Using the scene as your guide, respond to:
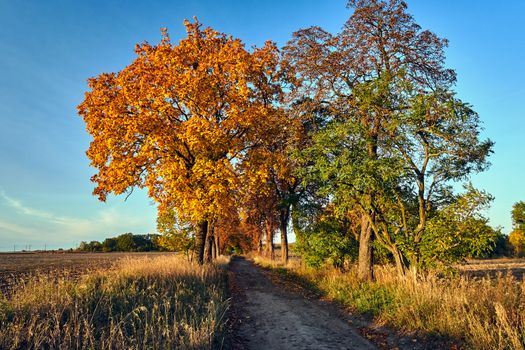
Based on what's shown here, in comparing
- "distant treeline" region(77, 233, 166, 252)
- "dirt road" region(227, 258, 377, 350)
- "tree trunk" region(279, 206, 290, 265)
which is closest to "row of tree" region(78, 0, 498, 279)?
"dirt road" region(227, 258, 377, 350)

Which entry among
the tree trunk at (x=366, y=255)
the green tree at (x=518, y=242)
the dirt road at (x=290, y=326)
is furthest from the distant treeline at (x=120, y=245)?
the dirt road at (x=290, y=326)

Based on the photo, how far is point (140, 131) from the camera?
1775 centimetres

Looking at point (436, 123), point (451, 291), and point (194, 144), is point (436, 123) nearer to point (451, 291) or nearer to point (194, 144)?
point (451, 291)

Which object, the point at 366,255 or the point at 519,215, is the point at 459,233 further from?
the point at 519,215

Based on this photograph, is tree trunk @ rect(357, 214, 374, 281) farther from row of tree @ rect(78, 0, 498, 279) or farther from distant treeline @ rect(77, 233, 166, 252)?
distant treeline @ rect(77, 233, 166, 252)

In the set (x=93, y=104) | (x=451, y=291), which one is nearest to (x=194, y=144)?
(x=93, y=104)

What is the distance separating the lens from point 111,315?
8.36 meters

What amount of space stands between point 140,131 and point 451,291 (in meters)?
15.2

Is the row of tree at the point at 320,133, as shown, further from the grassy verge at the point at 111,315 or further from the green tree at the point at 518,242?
the green tree at the point at 518,242

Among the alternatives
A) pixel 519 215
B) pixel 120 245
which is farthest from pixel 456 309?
pixel 120 245

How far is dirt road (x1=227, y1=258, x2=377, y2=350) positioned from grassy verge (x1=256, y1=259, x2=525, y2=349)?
1.35 m

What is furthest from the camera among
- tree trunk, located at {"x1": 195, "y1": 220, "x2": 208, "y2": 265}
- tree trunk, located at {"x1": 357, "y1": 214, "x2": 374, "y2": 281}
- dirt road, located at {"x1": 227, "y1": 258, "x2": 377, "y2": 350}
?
tree trunk, located at {"x1": 195, "y1": 220, "x2": 208, "y2": 265}

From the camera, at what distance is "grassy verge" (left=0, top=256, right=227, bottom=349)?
6.26m

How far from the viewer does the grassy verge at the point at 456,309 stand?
7.43m
